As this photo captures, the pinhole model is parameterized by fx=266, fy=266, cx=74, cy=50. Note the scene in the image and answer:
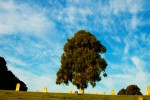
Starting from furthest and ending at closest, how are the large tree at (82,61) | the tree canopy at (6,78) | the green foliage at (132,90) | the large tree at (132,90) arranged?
the large tree at (132,90)
the green foliage at (132,90)
the tree canopy at (6,78)
the large tree at (82,61)

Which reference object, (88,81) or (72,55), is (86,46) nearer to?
(72,55)

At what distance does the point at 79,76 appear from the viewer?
6078cm

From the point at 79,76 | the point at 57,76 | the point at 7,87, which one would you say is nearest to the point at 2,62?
the point at 7,87

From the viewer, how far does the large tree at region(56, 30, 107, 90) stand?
60200mm

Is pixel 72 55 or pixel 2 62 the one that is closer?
pixel 72 55

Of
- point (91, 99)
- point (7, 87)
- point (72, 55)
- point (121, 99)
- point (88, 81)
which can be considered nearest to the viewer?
point (91, 99)

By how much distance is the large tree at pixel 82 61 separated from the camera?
6020 centimetres

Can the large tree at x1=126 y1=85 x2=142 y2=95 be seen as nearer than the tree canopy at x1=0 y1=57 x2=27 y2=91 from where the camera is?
No

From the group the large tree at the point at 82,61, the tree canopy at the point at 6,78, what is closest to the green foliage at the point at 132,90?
the large tree at the point at 82,61

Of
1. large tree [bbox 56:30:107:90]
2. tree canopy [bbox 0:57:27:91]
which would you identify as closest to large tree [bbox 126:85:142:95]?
large tree [bbox 56:30:107:90]

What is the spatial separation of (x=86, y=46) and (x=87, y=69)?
6387 millimetres

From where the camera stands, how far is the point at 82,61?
62.1 metres

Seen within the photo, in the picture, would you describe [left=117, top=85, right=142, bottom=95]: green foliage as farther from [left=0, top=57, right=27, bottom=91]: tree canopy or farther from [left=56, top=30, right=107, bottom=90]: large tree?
[left=0, top=57, right=27, bottom=91]: tree canopy

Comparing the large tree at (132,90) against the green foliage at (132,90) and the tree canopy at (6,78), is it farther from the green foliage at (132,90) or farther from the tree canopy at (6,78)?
the tree canopy at (6,78)
